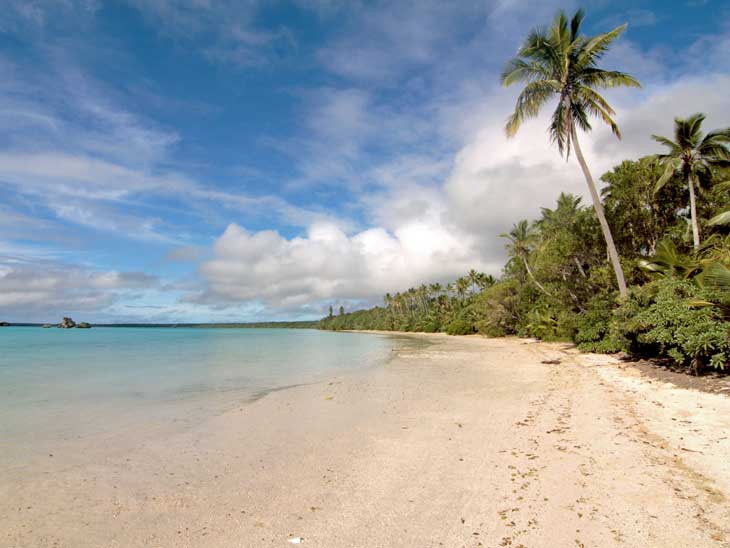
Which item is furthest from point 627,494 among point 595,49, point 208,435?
point 595,49

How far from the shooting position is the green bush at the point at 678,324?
9867 millimetres

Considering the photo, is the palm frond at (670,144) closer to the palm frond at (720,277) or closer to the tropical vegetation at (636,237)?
the tropical vegetation at (636,237)

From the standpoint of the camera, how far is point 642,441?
6430 mm

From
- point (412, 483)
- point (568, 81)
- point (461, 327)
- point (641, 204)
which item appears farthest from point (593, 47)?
point (461, 327)

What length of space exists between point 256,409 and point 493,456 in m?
7.03

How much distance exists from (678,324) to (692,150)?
13406mm

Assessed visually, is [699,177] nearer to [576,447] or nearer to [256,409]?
[576,447]

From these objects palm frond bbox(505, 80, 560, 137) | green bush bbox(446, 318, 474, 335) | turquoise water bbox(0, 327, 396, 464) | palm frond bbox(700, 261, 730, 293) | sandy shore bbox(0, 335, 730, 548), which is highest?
palm frond bbox(505, 80, 560, 137)

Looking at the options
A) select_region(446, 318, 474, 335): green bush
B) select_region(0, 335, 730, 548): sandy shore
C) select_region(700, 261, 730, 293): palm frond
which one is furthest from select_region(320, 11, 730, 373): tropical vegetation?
select_region(446, 318, 474, 335): green bush

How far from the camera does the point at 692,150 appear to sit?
1927 centimetres

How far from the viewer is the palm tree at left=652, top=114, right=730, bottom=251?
60.5 feet

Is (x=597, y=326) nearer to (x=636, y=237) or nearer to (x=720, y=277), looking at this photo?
(x=636, y=237)

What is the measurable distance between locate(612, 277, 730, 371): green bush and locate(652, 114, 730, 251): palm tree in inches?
292

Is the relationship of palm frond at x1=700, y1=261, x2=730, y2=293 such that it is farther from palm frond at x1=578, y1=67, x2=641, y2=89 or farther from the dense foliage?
palm frond at x1=578, y1=67, x2=641, y2=89
